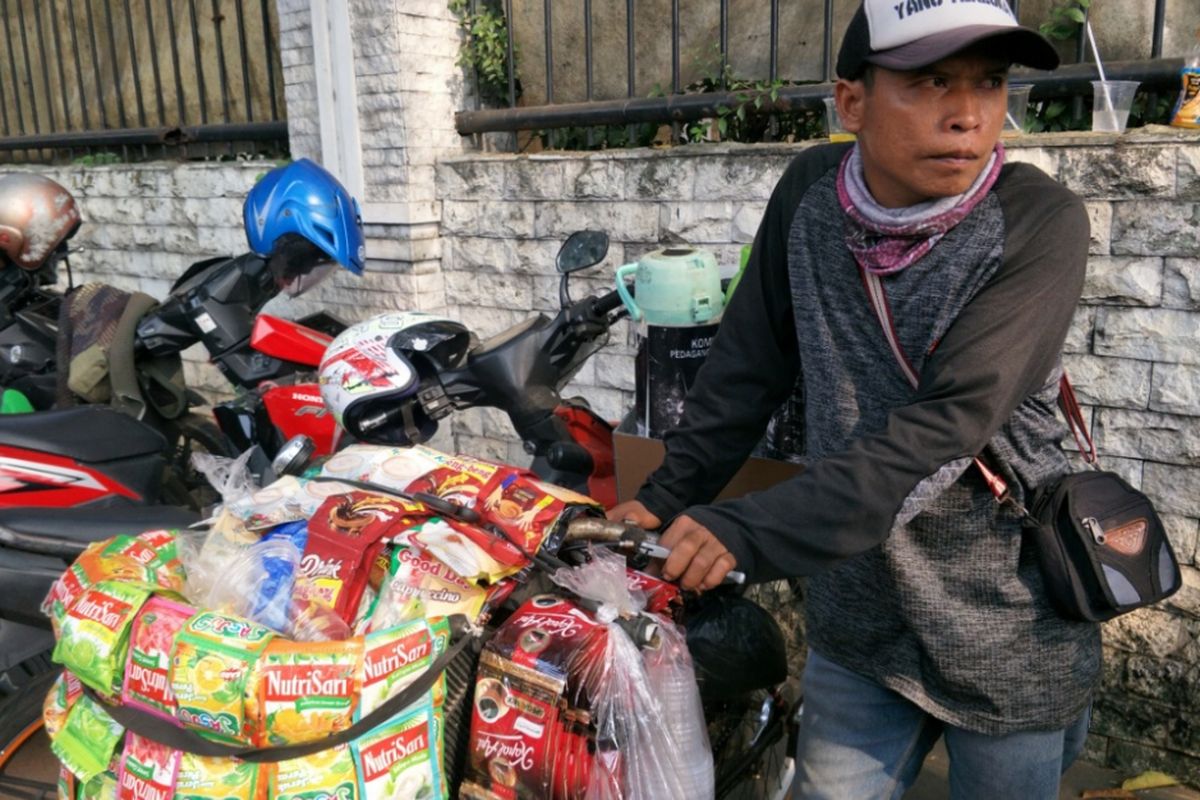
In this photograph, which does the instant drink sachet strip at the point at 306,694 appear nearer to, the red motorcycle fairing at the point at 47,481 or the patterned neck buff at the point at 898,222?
the patterned neck buff at the point at 898,222

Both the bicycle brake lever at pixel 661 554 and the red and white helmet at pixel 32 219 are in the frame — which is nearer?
the bicycle brake lever at pixel 661 554

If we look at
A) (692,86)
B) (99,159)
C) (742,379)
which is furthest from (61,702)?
(99,159)

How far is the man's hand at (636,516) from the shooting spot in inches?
74.4

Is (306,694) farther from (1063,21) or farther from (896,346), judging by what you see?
(1063,21)

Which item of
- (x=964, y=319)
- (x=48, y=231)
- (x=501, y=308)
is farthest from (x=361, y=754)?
(x=48, y=231)

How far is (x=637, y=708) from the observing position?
1600 mm

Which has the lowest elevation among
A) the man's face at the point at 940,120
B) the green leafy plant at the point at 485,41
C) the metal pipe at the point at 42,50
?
the man's face at the point at 940,120

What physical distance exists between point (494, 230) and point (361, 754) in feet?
11.6

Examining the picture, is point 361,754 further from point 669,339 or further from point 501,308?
point 501,308

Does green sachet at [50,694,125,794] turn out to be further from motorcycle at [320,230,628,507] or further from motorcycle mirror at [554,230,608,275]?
motorcycle mirror at [554,230,608,275]

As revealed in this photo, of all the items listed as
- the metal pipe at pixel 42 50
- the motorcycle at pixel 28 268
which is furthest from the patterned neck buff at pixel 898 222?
the metal pipe at pixel 42 50

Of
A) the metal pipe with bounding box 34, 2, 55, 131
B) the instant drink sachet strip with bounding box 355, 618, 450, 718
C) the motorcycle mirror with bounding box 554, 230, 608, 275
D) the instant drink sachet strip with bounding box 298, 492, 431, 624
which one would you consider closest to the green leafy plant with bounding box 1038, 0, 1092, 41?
the motorcycle mirror with bounding box 554, 230, 608, 275

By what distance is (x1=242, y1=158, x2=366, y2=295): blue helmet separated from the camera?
3.77 m

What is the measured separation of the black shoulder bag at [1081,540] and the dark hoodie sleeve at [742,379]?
27cm
